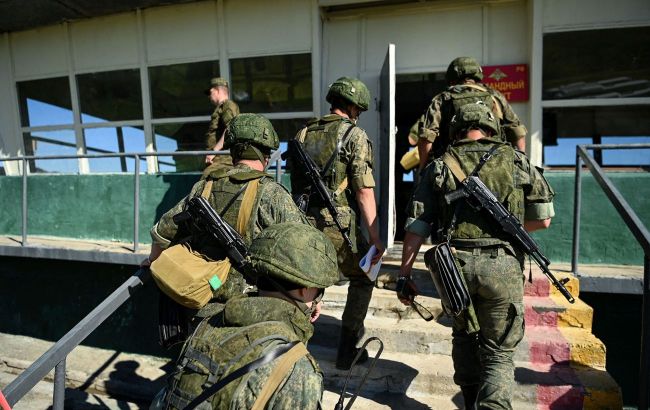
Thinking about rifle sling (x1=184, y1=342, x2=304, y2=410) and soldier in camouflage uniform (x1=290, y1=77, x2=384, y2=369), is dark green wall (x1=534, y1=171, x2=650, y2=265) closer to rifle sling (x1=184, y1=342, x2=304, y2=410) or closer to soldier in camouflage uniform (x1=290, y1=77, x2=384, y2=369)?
soldier in camouflage uniform (x1=290, y1=77, x2=384, y2=369)

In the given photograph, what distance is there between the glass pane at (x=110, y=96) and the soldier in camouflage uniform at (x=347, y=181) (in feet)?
15.9

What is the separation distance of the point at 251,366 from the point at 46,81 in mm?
7987

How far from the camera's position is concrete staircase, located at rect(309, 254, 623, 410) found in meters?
2.80

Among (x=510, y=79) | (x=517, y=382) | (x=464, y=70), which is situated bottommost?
(x=517, y=382)

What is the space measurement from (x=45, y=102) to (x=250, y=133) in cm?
690

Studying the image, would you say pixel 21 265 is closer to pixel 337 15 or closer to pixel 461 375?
pixel 337 15

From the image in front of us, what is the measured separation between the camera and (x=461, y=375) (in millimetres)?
2480

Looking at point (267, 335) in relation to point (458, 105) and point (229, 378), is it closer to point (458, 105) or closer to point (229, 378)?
point (229, 378)

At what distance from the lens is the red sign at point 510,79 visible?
5250mm

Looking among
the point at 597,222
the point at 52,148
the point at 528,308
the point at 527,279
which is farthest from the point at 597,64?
the point at 52,148

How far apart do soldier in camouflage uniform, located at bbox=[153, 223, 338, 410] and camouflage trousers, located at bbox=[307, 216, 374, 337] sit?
56.4 inches

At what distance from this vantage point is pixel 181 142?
6.61 metres

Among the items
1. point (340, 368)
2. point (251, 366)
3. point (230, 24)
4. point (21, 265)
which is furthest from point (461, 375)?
point (21, 265)

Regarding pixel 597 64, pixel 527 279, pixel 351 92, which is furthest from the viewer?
pixel 597 64
